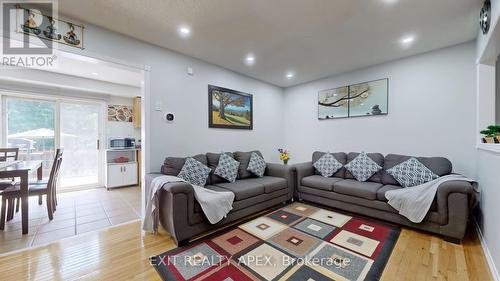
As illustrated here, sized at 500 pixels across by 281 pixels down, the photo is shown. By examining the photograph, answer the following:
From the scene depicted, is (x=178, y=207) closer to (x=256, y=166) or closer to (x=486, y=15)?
(x=256, y=166)

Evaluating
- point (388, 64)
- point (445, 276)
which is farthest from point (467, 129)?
point (445, 276)

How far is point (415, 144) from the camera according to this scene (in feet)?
10.1

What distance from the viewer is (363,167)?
3148 mm

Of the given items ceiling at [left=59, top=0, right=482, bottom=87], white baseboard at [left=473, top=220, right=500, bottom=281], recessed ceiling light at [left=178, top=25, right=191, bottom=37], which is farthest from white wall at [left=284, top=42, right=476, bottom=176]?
recessed ceiling light at [left=178, top=25, right=191, bottom=37]

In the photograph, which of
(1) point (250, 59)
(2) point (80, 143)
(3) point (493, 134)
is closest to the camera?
(3) point (493, 134)

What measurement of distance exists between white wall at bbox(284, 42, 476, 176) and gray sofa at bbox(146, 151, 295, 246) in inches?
57.7

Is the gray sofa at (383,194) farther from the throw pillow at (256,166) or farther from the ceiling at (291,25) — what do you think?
the ceiling at (291,25)

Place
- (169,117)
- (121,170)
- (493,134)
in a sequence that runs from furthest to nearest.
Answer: (121,170) < (169,117) < (493,134)

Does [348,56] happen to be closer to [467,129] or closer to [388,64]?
[388,64]

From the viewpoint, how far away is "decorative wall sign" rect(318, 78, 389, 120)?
340 cm

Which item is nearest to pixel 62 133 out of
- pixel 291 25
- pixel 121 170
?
pixel 121 170

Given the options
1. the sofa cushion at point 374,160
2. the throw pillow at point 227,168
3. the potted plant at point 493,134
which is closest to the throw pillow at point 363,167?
the sofa cushion at point 374,160

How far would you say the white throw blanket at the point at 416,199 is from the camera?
221 cm

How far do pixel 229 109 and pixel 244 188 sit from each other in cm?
168
